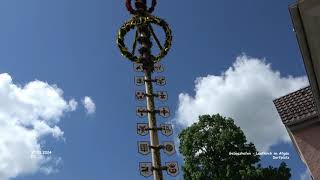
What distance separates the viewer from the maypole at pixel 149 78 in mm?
21656

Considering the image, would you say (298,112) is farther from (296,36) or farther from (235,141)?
(296,36)

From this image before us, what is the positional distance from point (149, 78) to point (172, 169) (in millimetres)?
5757

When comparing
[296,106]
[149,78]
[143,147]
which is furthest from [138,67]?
[296,106]

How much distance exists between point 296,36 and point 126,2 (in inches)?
769

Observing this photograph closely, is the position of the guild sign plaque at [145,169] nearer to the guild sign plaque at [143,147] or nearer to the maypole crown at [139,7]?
the guild sign plaque at [143,147]

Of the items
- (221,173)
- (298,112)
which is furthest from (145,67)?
(221,173)

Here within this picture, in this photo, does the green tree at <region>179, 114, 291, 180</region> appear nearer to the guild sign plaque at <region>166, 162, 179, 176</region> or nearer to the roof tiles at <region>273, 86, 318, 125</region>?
the roof tiles at <region>273, 86, 318, 125</region>

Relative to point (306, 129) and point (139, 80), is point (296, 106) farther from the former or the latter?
point (139, 80)

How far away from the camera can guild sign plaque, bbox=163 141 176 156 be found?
22172 mm

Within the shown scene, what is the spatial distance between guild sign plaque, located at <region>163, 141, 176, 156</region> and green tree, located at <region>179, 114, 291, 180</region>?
10.9 metres

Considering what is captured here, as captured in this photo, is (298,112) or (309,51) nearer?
(309,51)

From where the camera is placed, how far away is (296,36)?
9.93m

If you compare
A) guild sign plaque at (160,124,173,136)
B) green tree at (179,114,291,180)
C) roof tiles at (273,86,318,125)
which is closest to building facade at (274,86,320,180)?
roof tiles at (273,86,318,125)

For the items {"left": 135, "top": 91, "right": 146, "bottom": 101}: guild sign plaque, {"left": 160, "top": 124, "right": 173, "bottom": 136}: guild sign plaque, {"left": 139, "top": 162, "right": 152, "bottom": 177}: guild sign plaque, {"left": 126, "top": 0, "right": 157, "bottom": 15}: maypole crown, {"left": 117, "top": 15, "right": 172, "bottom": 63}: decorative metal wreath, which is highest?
{"left": 126, "top": 0, "right": 157, "bottom": 15}: maypole crown
